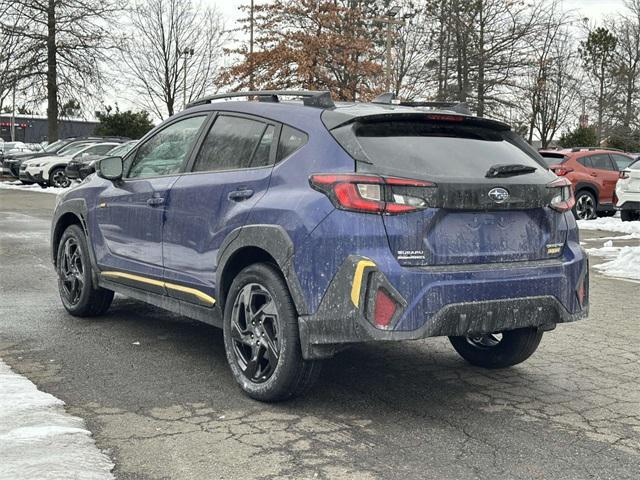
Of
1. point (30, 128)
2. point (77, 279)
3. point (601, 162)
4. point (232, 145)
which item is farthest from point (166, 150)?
point (30, 128)

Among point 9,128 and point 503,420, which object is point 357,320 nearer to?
point 503,420

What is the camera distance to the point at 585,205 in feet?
60.1

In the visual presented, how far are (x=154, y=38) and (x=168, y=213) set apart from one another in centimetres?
4262

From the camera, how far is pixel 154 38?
45562 mm

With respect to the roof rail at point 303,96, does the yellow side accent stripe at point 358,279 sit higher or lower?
lower

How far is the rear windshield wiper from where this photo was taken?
426cm

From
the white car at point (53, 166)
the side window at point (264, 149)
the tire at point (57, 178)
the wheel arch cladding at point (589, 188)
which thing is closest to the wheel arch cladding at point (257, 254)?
the side window at point (264, 149)

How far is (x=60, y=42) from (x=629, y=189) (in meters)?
27.6

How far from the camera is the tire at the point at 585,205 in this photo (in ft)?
59.7

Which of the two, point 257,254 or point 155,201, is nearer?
point 257,254

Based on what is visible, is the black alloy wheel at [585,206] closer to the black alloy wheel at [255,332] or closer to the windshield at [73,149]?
the black alloy wheel at [255,332]

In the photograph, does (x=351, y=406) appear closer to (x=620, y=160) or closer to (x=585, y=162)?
(x=585, y=162)

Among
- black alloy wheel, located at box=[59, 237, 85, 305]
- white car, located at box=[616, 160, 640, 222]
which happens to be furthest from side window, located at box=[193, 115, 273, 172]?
white car, located at box=[616, 160, 640, 222]

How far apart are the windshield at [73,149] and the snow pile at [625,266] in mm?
22844
